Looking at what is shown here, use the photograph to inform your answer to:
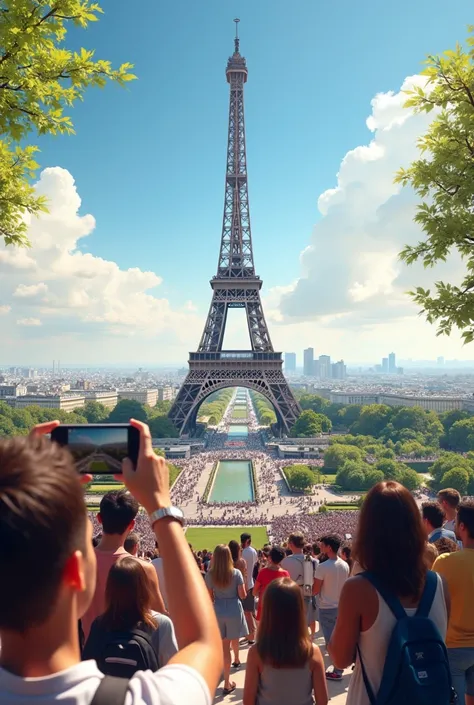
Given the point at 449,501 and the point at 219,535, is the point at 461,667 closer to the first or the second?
the point at 449,501

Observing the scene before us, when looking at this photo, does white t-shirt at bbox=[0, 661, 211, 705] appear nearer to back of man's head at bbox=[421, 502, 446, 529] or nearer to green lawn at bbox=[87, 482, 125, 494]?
back of man's head at bbox=[421, 502, 446, 529]

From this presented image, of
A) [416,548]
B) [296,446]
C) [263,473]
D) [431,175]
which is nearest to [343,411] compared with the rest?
[296,446]

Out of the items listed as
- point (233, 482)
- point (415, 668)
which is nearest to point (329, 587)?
point (415, 668)

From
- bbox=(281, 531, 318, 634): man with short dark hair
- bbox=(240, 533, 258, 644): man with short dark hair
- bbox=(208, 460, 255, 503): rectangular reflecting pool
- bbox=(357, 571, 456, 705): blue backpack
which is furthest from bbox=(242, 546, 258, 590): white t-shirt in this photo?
bbox=(208, 460, 255, 503): rectangular reflecting pool

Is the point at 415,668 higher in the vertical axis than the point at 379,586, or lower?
lower

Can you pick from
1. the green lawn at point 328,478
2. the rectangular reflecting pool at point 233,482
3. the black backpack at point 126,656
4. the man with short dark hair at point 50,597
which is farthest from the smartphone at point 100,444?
the green lawn at point 328,478

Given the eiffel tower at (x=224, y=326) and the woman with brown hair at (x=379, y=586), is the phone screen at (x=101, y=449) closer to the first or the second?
the woman with brown hair at (x=379, y=586)

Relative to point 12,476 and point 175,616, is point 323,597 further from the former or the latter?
point 12,476
